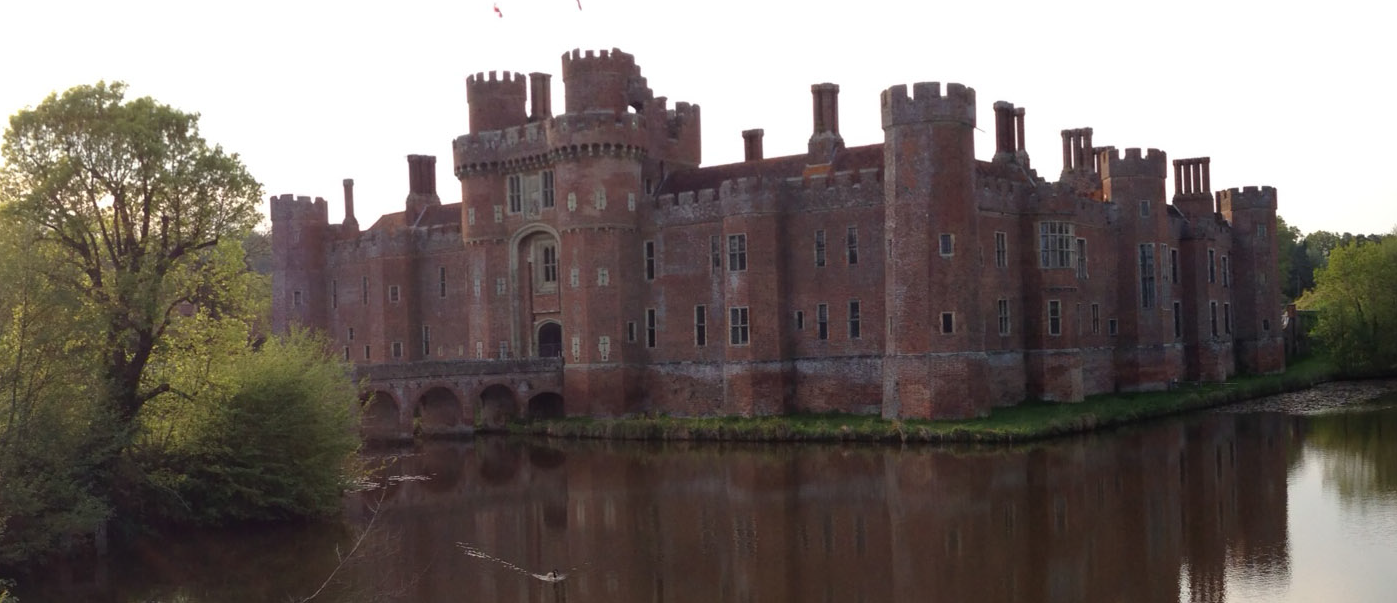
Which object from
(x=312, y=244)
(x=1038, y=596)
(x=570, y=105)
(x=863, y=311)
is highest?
(x=570, y=105)

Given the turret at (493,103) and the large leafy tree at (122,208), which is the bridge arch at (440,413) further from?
the large leafy tree at (122,208)

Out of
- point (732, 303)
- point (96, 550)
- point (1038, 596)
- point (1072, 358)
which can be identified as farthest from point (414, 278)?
point (1038, 596)

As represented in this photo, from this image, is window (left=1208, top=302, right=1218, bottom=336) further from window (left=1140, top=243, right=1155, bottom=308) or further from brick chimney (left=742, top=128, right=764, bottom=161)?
brick chimney (left=742, top=128, right=764, bottom=161)

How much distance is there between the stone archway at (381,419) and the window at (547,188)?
907 centimetres

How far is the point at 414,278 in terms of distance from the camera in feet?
179

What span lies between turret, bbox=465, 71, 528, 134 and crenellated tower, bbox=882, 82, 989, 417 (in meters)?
16.8

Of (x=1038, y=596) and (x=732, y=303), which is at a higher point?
(x=732, y=303)

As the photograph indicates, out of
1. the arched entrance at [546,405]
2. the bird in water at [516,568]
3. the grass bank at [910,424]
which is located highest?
the arched entrance at [546,405]

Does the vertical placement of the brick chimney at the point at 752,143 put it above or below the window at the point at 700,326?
above

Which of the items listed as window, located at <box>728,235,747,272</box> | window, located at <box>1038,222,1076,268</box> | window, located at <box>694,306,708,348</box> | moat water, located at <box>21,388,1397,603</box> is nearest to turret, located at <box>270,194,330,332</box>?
window, located at <box>694,306,708,348</box>

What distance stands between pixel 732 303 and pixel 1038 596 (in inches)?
981

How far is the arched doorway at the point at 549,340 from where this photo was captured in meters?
48.4

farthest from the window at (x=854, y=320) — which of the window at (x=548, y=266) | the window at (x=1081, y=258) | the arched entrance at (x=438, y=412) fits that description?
the arched entrance at (x=438, y=412)

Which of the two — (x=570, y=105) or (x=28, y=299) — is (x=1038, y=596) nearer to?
(x=28, y=299)
